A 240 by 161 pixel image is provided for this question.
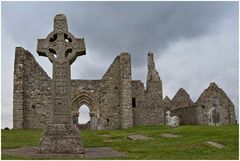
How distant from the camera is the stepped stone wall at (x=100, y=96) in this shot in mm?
30406

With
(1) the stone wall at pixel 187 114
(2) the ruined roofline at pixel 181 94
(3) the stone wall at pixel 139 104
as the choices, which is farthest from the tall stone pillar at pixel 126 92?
(2) the ruined roofline at pixel 181 94

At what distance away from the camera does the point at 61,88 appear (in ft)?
41.1

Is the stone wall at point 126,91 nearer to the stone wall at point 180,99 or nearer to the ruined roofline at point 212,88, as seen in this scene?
the ruined roofline at point 212,88

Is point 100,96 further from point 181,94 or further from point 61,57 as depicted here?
point 61,57

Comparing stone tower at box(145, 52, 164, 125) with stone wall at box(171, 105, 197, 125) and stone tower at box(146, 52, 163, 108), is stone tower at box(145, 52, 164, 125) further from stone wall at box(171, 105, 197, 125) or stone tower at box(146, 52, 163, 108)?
stone wall at box(171, 105, 197, 125)

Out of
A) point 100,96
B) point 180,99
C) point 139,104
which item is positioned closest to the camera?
point 100,96

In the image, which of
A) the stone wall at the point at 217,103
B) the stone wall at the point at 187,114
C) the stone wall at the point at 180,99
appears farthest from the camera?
the stone wall at the point at 180,99

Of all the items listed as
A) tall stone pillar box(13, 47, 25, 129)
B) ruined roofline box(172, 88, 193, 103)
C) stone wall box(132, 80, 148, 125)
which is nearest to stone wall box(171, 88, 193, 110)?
ruined roofline box(172, 88, 193, 103)

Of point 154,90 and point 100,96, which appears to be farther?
point 154,90

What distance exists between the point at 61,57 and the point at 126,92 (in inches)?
738

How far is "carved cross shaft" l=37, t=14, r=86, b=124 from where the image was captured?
12.4 metres

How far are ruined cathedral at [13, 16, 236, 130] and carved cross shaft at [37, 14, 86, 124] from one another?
58.6 ft

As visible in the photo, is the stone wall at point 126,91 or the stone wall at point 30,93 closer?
the stone wall at point 30,93

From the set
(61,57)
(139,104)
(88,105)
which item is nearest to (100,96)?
(88,105)
